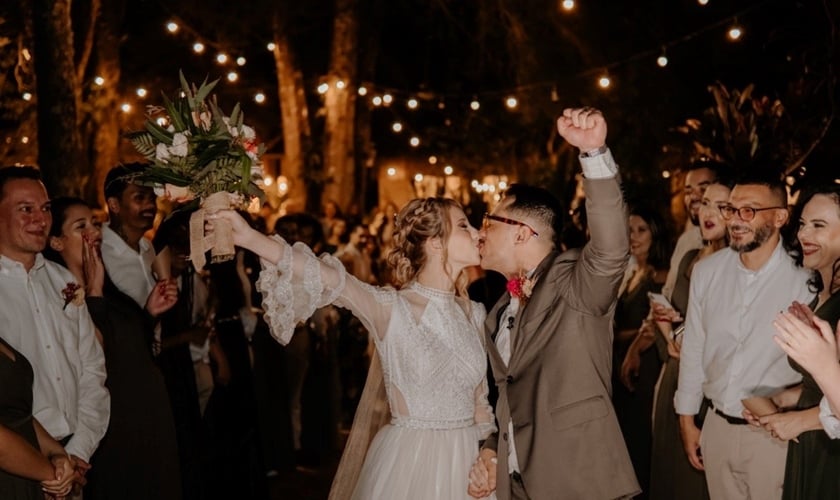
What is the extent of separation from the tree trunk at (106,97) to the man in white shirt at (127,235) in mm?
8803

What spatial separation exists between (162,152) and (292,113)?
13.4m

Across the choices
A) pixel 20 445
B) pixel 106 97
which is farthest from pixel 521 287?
pixel 106 97

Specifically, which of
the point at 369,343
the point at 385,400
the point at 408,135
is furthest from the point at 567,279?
the point at 408,135

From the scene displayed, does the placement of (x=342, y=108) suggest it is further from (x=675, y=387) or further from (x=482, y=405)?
(x=482, y=405)

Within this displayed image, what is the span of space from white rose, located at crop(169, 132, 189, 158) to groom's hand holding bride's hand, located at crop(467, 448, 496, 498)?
5.79ft

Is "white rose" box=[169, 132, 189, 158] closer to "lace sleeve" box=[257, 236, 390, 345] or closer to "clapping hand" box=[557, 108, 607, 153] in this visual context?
"lace sleeve" box=[257, 236, 390, 345]

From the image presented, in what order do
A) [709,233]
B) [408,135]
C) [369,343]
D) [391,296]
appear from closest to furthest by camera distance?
1. [391,296]
2. [709,233]
3. [369,343]
4. [408,135]

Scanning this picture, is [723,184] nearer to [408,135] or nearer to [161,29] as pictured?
[161,29]

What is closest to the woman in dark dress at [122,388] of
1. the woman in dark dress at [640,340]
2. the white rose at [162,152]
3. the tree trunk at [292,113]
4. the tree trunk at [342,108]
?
the white rose at [162,152]

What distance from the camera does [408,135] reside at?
23.7 meters

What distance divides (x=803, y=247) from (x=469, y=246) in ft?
4.80

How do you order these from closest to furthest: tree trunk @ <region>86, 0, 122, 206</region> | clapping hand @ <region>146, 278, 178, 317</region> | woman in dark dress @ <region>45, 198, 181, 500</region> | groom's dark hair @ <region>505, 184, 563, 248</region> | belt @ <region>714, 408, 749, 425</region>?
groom's dark hair @ <region>505, 184, 563, 248</region>, belt @ <region>714, 408, 749, 425</region>, woman in dark dress @ <region>45, 198, 181, 500</region>, clapping hand @ <region>146, 278, 178, 317</region>, tree trunk @ <region>86, 0, 122, 206</region>

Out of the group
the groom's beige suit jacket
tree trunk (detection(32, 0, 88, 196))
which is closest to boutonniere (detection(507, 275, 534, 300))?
the groom's beige suit jacket

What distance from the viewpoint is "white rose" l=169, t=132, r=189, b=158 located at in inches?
147
